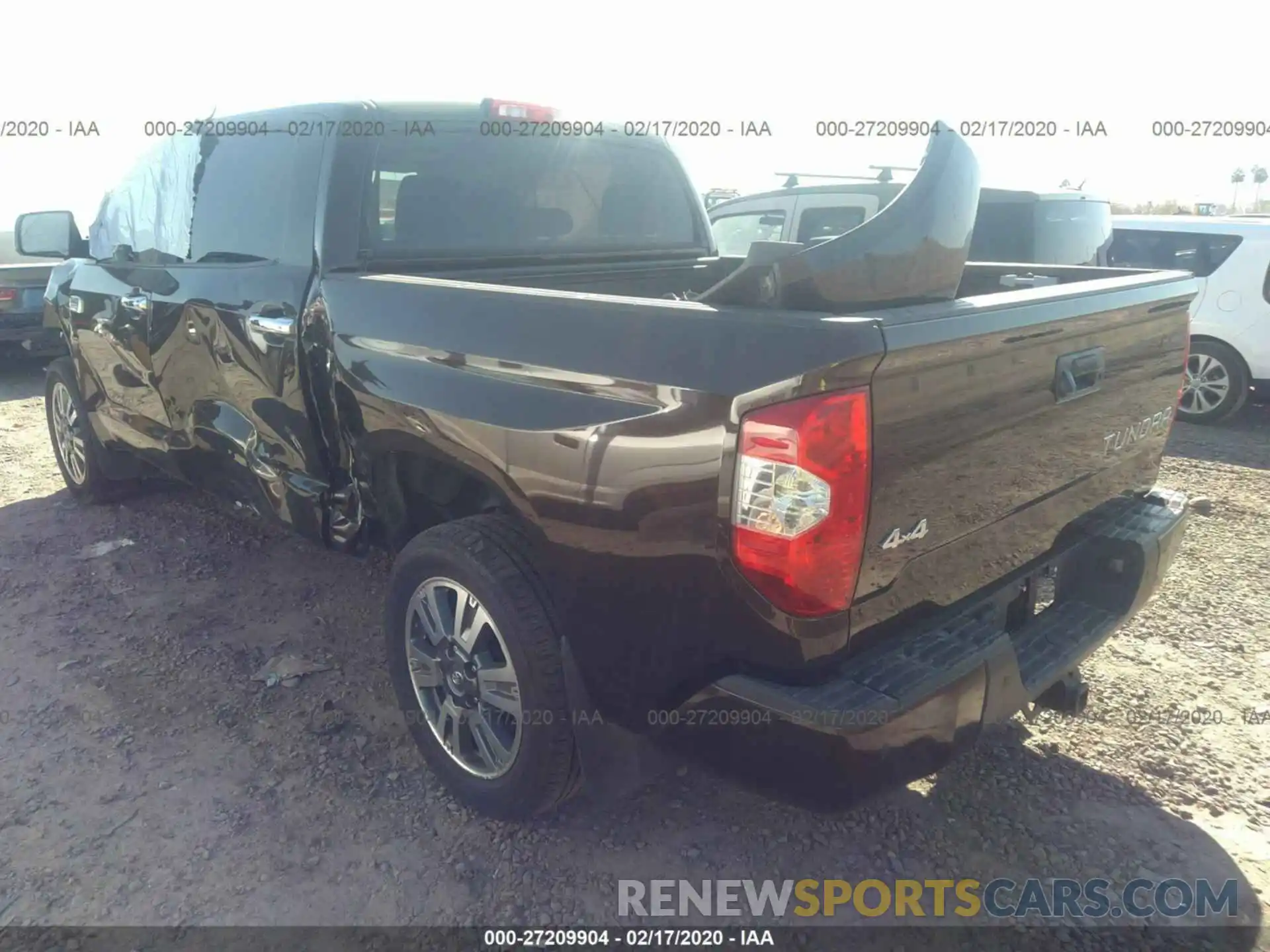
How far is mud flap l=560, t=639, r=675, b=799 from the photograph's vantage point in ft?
7.72

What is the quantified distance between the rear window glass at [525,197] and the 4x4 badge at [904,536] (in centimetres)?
206

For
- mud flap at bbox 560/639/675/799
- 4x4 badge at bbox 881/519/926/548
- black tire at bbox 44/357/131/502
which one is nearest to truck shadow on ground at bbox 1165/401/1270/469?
4x4 badge at bbox 881/519/926/548

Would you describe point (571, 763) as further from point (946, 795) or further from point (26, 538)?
point (26, 538)

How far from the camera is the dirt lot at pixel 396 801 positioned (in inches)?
98.1

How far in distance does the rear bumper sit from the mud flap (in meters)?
0.23

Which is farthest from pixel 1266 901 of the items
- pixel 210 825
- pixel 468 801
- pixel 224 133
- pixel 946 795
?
pixel 224 133

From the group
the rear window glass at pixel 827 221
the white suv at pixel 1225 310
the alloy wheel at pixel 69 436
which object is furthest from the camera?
the rear window glass at pixel 827 221

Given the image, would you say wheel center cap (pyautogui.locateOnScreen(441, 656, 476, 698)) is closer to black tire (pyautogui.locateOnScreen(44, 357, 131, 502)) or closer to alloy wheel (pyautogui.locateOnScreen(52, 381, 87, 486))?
black tire (pyautogui.locateOnScreen(44, 357, 131, 502))

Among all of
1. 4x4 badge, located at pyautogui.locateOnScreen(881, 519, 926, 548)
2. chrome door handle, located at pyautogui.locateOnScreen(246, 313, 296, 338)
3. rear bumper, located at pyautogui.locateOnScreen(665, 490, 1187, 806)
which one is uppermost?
chrome door handle, located at pyautogui.locateOnScreen(246, 313, 296, 338)

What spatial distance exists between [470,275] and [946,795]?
231 cm

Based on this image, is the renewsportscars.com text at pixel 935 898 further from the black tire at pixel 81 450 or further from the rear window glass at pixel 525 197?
the black tire at pixel 81 450

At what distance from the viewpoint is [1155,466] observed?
3.01 m

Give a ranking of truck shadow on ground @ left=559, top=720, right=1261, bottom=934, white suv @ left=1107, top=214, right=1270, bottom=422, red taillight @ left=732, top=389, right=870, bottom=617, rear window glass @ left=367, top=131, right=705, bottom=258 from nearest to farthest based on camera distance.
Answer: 1. red taillight @ left=732, top=389, right=870, bottom=617
2. truck shadow on ground @ left=559, top=720, right=1261, bottom=934
3. rear window glass @ left=367, top=131, right=705, bottom=258
4. white suv @ left=1107, top=214, right=1270, bottom=422

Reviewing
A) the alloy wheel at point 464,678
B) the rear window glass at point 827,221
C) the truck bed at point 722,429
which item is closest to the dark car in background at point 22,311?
the rear window glass at point 827,221
